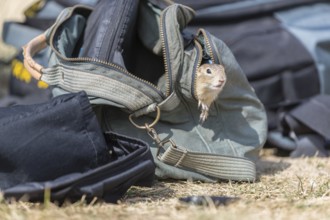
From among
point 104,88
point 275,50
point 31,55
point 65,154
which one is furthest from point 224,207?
point 275,50

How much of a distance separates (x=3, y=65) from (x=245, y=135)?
7.78ft

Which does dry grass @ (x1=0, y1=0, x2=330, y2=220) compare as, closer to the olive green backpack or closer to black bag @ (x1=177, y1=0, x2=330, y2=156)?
the olive green backpack

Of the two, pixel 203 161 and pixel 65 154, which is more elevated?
pixel 65 154

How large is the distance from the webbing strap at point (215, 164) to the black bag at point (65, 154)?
8.1 inches

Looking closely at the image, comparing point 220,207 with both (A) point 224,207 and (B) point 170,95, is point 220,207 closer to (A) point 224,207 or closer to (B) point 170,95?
(A) point 224,207

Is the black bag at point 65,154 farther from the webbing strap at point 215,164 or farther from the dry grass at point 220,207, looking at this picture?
the webbing strap at point 215,164

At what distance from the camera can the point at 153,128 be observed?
2135 mm

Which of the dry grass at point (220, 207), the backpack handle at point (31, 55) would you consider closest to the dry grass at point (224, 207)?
the dry grass at point (220, 207)

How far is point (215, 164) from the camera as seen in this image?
2.14 m

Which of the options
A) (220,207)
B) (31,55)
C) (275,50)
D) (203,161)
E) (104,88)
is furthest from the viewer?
(275,50)

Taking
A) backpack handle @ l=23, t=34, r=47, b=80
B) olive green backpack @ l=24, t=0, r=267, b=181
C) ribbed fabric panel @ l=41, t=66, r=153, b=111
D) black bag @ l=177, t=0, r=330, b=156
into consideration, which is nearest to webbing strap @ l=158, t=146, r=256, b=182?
olive green backpack @ l=24, t=0, r=267, b=181

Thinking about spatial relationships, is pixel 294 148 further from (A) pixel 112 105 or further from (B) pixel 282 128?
(A) pixel 112 105

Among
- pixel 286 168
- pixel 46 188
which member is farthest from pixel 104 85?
pixel 286 168

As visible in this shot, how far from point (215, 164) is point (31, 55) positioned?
80 centimetres
